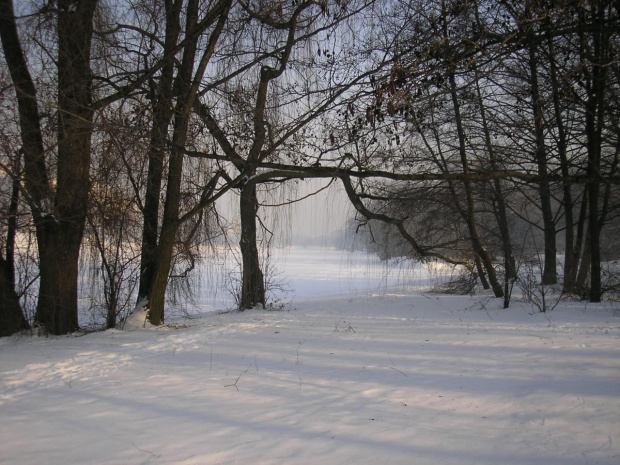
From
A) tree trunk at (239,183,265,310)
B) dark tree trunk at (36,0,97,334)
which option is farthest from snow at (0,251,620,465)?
tree trunk at (239,183,265,310)

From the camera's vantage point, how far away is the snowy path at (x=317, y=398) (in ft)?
8.14

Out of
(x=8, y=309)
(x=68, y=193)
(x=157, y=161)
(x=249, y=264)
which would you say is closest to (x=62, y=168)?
(x=68, y=193)

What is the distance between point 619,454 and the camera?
2328 mm

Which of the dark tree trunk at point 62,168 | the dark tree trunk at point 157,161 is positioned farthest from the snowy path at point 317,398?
the dark tree trunk at point 157,161

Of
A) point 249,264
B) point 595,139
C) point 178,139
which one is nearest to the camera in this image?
point 178,139

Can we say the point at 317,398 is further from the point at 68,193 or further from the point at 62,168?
the point at 62,168

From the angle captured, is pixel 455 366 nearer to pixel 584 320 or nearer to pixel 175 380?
pixel 175 380

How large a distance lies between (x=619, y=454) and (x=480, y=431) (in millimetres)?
697

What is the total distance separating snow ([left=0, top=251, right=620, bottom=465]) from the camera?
8.14 feet

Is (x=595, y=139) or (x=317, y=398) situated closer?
(x=317, y=398)

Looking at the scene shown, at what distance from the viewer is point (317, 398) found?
10.8ft

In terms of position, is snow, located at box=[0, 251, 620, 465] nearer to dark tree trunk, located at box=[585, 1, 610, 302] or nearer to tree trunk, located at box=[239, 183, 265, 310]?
dark tree trunk, located at box=[585, 1, 610, 302]

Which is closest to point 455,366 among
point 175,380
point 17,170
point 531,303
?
point 175,380

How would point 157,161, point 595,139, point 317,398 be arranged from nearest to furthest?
point 317,398 → point 157,161 → point 595,139
